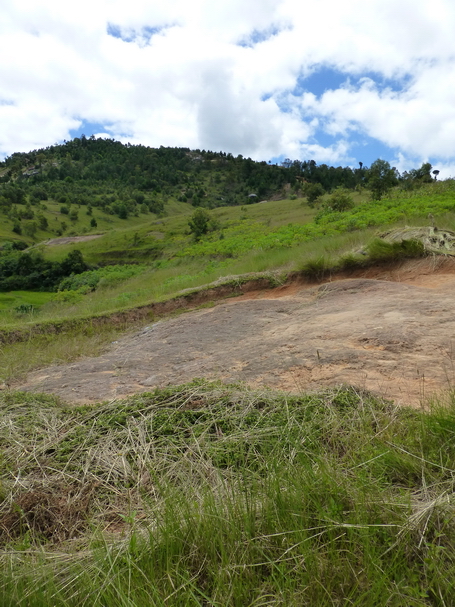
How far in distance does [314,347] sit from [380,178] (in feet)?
87.1

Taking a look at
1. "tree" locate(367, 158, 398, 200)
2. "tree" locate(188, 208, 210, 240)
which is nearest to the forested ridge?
"tree" locate(188, 208, 210, 240)

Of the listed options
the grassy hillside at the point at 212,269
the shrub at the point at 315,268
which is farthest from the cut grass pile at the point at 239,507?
the shrub at the point at 315,268

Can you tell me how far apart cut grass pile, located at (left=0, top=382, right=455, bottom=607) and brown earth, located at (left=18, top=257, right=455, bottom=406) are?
73 centimetres

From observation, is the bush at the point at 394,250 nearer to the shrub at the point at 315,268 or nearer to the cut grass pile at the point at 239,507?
the shrub at the point at 315,268

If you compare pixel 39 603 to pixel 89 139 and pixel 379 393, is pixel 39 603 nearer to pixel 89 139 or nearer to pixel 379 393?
pixel 379 393

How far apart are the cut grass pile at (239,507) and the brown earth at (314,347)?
0.73 m

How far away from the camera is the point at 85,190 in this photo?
97125mm

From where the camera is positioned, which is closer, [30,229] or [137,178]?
[30,229]

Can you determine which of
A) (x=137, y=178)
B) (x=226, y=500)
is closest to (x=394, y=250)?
(x=226, y=500)

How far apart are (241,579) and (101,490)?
1.19 m

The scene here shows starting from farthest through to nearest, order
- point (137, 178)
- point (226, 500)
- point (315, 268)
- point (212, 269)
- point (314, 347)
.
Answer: point (137, 178) → point (212, 269) → point (315, 268) → point (314, 347) → point (226, 500)

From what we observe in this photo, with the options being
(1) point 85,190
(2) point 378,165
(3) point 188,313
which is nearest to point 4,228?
(1) point 85,190

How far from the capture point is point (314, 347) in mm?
4266

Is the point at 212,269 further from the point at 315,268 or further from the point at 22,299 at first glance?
the point at 22,299
